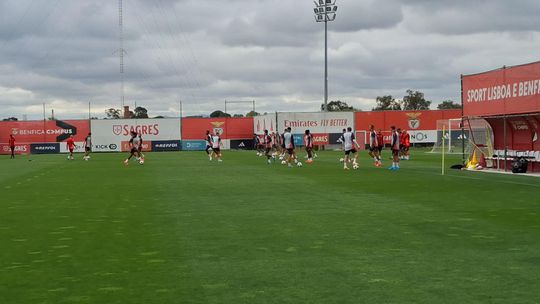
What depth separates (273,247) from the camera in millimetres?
9562

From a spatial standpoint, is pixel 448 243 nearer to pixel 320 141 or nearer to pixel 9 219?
pixel 9 219

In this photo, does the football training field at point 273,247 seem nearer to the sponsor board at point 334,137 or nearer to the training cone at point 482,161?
the training cone at point 482,161

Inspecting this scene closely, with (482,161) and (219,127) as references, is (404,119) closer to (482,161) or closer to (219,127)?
(219,127)

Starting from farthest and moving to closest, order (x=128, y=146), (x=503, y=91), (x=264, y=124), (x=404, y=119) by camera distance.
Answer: (x=128, y=146) → (x=404, y=119) → (x=264, y=124) → (x=503, y=91)

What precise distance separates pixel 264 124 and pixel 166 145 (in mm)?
10837

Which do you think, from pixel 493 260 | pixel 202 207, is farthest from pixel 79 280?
pixel 202 207

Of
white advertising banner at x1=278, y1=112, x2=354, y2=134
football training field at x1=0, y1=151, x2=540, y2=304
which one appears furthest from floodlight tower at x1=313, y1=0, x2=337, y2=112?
football training field at x1=0, y1=151, x2=540, y2=304

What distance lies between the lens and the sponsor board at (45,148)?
67938mm

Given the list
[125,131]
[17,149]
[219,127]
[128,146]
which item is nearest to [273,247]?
[128,146]

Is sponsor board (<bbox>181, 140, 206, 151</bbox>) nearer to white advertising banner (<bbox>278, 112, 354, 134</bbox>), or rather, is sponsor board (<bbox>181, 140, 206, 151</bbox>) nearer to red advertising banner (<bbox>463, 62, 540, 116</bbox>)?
white advertising banner (<bbox>278, 112, 354, 134</bbox>)

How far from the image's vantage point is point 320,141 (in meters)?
64.8

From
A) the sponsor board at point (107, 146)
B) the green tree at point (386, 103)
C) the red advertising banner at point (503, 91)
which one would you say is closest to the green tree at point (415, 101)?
the green tree at point (386, 103)

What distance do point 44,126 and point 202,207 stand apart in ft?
192

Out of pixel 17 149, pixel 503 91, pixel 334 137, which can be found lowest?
pixel 17 149
